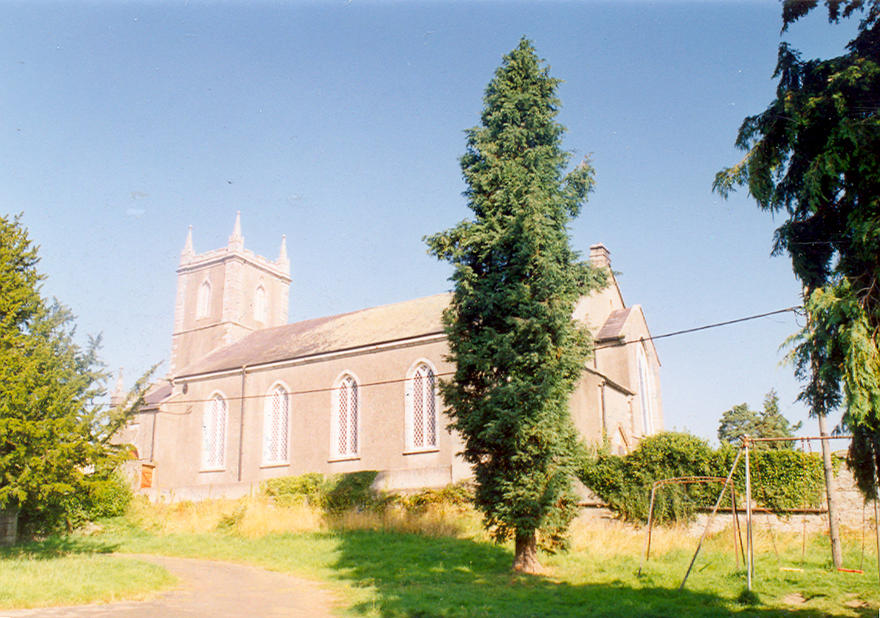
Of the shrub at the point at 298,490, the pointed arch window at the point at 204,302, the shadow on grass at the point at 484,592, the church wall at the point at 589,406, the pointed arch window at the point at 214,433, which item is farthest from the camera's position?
the pointed arch window at the point at 204,302

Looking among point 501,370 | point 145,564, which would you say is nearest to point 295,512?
point 145,564

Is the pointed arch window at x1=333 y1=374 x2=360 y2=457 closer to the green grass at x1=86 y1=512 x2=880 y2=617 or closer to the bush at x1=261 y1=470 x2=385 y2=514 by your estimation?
the bush at x1=261 y1=470 x2=385 y2=514

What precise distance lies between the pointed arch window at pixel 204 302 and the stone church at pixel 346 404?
12.4 m

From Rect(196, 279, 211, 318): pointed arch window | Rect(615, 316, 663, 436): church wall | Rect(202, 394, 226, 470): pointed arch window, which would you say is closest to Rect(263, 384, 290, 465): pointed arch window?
Rect(202, 394, 226, 470): pointed arch window

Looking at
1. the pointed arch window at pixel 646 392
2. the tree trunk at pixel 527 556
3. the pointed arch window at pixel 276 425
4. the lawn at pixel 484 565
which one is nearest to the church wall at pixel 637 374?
the pointed arch window at pixel 646 392

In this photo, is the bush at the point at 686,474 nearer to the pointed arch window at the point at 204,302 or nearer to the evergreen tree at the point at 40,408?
the evergreen tree at the point at 40,408

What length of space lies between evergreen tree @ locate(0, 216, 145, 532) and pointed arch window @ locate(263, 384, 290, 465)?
1543 centimetres

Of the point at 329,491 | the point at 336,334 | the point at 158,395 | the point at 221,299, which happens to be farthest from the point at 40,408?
the point at 221,299

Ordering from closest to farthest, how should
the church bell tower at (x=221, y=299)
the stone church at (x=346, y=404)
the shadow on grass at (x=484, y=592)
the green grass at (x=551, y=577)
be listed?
the shadow on grass at (x=484, y=592) → the green grass at (x=551, y=577) → the stone church at (x=346, y=404) → the church bell tower at (x=221, y=299)

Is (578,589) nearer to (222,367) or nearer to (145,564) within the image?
(145,564)

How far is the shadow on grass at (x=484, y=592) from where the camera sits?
1213 cm

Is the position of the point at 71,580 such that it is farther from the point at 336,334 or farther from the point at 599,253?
the point at 599,253

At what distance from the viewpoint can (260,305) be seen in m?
55.3

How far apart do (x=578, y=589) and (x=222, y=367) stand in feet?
90.1
